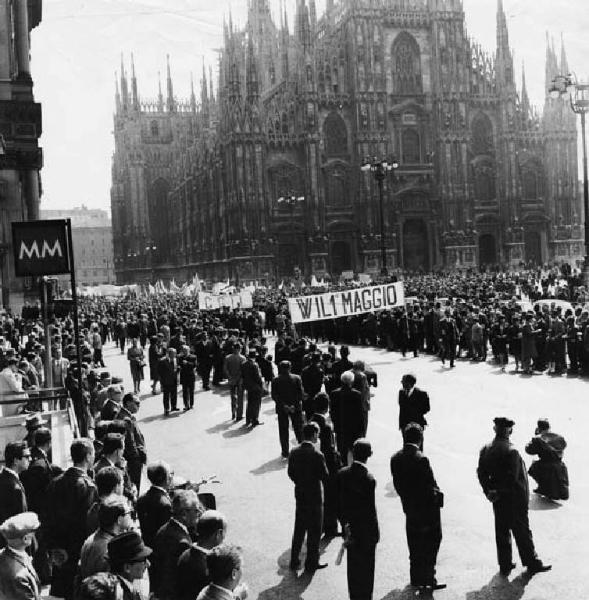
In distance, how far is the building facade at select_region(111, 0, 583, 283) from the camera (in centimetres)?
6081

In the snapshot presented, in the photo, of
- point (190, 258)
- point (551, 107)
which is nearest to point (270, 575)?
point (551, 107)

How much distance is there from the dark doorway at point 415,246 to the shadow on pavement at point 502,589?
5749cm

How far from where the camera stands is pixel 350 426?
1110 centimetres

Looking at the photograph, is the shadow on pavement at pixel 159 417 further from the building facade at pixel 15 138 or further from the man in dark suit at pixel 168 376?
the building facade at pixel 15 138

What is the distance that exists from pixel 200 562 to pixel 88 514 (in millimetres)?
1899

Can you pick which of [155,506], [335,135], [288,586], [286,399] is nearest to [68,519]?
[155,506]

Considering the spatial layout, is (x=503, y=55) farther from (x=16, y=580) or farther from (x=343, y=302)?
(x=16, y=580)

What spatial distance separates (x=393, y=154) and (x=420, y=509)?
184 feet

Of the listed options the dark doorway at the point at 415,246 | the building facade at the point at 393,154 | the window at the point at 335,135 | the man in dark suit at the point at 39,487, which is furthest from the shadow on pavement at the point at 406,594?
the dark doorway at the point at 415,246

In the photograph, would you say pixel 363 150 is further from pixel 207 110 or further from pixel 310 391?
pixel 310 391

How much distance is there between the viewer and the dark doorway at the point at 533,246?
66312 millimetres

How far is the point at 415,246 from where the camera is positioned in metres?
64.6

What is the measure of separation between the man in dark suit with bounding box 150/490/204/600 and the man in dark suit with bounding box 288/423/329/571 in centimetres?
202

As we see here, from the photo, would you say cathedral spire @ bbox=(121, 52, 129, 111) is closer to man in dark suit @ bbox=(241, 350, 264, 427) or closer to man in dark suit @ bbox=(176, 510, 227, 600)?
man in dark suit @ bbox=(241, 350, 264, 427)
